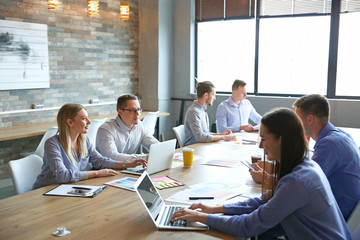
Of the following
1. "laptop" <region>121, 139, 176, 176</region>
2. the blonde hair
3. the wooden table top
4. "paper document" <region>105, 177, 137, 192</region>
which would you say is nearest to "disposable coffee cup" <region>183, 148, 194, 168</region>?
"laptop" <region>121, 139, 176, 176</region>

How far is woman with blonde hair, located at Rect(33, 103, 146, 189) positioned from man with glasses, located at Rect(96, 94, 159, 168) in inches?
9.2

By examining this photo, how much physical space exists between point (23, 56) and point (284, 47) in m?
3.93

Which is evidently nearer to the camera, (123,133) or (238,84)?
(123,133)

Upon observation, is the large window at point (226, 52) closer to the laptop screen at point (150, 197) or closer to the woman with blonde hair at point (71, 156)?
the woman with blonde hair at point (71, 156)

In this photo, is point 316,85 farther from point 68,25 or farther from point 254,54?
point 68,25

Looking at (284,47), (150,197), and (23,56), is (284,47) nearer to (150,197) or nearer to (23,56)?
(23,56)

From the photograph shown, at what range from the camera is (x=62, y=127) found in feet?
8.66

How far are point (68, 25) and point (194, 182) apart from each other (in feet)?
13.1

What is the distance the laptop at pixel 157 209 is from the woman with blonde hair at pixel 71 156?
2.40 ft

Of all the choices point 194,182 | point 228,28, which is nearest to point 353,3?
point 228,28

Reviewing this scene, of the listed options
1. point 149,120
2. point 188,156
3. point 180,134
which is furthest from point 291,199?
point 149,120

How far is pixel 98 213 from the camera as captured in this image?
1913mm

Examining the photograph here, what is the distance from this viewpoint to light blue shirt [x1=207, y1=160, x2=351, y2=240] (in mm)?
1580

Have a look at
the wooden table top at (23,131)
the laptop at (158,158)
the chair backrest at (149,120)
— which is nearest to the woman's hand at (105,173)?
the laptop at (158,158)
